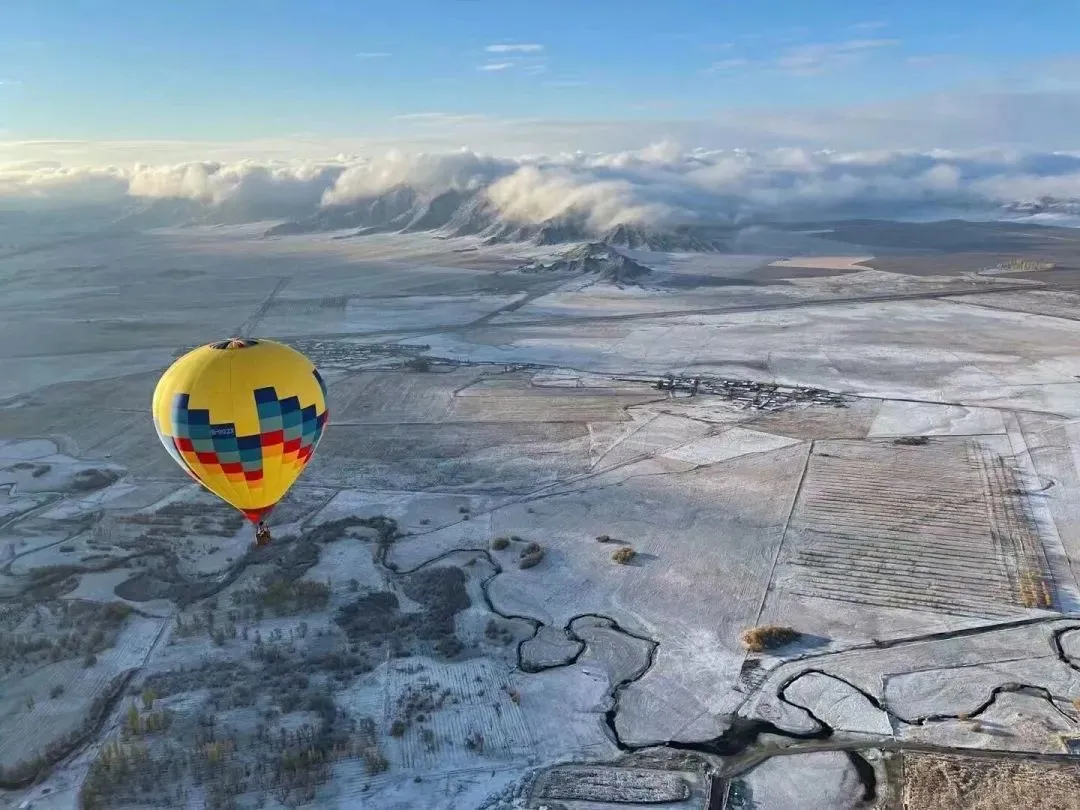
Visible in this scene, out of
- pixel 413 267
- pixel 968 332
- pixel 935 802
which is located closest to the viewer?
pixel 935 802

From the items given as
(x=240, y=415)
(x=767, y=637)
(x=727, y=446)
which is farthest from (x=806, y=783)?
(x=727, y=446)

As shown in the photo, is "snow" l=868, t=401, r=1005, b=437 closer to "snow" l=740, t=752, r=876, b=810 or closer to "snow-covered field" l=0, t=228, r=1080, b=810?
"snow-covered field" l=0, t=228, r=1080, b=810

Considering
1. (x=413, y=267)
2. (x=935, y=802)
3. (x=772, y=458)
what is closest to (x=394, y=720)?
(x=935, y=802)

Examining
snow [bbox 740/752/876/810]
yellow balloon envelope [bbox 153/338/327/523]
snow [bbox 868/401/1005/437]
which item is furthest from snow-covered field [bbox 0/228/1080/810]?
yellow balloon envelope [bbox 153/338/327/523]

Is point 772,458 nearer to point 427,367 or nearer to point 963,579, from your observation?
point 963,579

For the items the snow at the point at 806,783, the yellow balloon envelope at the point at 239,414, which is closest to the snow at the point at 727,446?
the yellow balloon envelope at the point at 239,414

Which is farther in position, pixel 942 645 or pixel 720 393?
pixel 720 393

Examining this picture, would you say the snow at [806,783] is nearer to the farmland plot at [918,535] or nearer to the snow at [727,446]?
the farmland plot at [918,535]
